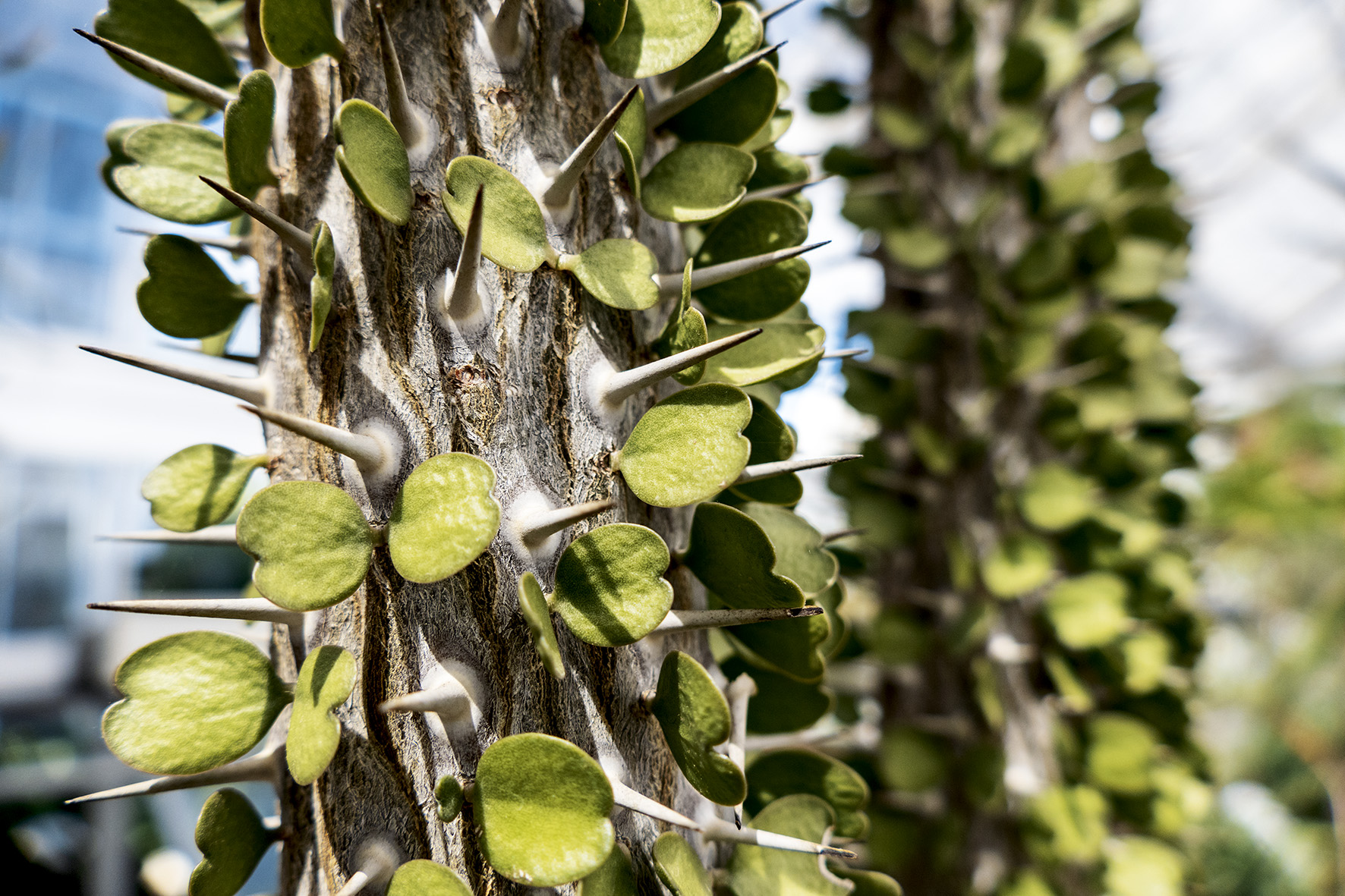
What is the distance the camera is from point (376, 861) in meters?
0.16

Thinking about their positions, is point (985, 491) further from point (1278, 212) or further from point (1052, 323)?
point (1278, 212)

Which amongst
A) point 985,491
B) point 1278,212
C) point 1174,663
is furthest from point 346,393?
point 1278,212

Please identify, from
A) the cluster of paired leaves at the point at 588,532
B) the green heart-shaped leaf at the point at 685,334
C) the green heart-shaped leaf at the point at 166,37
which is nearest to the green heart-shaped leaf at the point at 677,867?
the cluster of paired leaves at the point at 588,532

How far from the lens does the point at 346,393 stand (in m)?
0.18

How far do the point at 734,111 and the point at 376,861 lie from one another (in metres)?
0.21

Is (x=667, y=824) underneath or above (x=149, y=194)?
underneath

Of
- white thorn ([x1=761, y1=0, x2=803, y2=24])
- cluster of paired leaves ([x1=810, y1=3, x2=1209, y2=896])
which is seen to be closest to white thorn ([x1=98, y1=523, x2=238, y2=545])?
white thorn ([x1=761, y1=0, x2=803, y2=24])

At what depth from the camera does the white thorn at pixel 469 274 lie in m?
0.15

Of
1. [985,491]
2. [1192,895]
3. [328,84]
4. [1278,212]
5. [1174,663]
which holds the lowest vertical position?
[1192,895]

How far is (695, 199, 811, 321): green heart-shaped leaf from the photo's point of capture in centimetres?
22

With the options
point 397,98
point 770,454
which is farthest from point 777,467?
point 397,98

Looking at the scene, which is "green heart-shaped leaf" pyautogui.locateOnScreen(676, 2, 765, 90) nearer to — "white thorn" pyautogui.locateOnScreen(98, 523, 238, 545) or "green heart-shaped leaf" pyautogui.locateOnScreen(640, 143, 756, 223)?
"green heart-shaped leaf" pyautogui.locateOnScreen(640, 143, 756, 223)

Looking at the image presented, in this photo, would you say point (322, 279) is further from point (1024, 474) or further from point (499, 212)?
point (1024, 474)

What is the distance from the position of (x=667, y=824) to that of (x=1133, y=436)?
425mm
